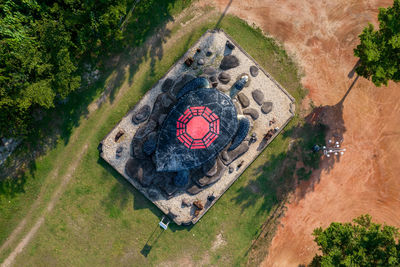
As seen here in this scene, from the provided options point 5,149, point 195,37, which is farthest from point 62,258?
point 195,37

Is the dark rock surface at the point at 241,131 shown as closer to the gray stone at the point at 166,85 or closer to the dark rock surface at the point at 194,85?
the dark rock surface at the point at 194,85

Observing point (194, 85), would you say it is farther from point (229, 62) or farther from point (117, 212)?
point (117, 212)

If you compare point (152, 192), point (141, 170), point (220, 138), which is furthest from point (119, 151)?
point (220, 138)

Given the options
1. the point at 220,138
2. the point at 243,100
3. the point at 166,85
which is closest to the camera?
the point at 220,138

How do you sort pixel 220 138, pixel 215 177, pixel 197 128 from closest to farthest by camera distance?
1. pixel 197 128
2. pixel 220 138
3. pixel 215 177

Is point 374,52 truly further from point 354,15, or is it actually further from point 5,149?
point 5,149

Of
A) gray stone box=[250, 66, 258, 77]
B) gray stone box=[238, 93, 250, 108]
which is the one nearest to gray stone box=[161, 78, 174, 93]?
gray stone box=[238, 93, 250, 108]

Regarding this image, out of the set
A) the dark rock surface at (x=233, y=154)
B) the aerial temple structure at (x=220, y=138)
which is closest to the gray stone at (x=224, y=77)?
the aerial temple structure at (x=220, y=138)
